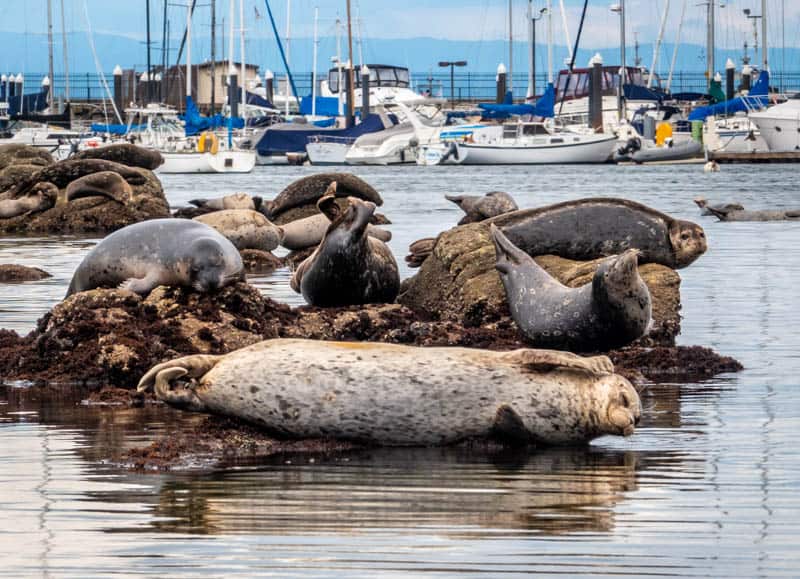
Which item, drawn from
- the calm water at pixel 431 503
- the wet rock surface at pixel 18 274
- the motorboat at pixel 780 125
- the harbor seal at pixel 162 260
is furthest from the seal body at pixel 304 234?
the motorboat at pixel 780 125

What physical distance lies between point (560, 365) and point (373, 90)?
98.3 meters

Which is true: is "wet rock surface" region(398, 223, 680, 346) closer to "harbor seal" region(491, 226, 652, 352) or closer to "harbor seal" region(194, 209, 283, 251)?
"harbor seal" region(491, 226, 652, 352)

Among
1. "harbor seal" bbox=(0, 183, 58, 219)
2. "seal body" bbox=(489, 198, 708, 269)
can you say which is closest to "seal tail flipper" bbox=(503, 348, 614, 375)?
"seal body" bbox=(489, 198, 708, 269)

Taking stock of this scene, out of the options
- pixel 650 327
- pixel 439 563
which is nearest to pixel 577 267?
pixel 650 327

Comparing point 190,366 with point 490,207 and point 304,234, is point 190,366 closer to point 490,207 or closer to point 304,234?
point 490,207

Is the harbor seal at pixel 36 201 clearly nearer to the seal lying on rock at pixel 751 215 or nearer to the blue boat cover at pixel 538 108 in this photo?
the seal lying on rock at pixel 751 215

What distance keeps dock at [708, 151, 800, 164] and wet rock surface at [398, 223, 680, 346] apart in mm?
56216

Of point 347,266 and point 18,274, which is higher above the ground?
point 347,266

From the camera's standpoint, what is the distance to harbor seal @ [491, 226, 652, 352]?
9734 millimetres

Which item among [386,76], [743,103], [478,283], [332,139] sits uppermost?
[386,76]

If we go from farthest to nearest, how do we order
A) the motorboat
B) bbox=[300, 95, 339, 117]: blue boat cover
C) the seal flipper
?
bbox=[300, 95, 339, 117]: blue boat cover < the motorboat < the seal flipper

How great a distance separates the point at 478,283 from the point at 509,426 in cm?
462

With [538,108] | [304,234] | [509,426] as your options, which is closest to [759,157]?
[538,108]

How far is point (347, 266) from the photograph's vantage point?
11.6 meters
